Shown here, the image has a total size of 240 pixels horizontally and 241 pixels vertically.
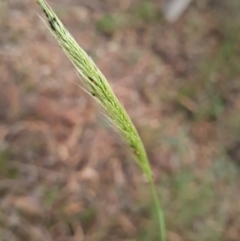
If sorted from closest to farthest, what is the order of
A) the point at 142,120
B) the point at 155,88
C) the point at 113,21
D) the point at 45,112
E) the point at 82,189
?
the point at 82,189 < the point at 45,112 < the point at 142,120 < the point at 155,88 < the point at 113,21

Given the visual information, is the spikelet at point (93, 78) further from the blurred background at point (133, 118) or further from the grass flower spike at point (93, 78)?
the blurred background at point (133, 118)

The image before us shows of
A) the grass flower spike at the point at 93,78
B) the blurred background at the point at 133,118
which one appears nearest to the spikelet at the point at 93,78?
the grass flower spike at the point at 93,78

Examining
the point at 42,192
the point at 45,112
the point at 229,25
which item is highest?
the point at 45,112

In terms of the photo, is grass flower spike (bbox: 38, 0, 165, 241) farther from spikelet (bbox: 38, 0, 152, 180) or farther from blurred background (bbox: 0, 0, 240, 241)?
blurred background (bbox: 0, 0, 240, 241)

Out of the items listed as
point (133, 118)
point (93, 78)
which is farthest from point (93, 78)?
point (133, 118)

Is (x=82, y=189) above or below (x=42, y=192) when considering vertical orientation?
below

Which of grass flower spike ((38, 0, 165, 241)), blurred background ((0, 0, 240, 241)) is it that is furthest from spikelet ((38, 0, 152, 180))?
blurred background ((0, 0, 240, 241))

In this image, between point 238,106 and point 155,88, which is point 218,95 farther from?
point 155,88

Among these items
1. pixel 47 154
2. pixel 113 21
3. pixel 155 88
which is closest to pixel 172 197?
pixel 47 154

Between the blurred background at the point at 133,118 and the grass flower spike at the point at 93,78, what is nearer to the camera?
the grass flower spike at the point at 93,78
